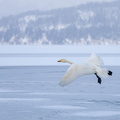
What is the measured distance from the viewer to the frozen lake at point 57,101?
12164 millimetres

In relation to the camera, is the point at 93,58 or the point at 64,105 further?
the point at 64,105

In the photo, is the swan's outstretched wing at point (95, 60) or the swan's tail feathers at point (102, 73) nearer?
the swan's tail feathers at point (102, 73)

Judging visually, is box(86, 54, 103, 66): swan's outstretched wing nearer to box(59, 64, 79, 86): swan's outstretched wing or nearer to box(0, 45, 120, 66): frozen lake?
box(59, 64, 79, 86): swan's outstretched wing

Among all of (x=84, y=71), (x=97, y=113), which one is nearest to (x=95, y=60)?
(x=84, y=71)

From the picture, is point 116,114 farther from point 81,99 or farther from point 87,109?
point 81,99

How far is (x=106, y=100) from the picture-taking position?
14.6 m

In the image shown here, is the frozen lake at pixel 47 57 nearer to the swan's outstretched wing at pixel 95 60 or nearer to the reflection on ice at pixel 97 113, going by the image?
the reflection on ice at pixel 97 113

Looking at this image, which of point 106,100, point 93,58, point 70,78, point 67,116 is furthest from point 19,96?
point 70,78

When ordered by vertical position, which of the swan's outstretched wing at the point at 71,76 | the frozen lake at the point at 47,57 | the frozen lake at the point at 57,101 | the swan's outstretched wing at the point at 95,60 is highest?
the swan's outstretched wing at the point at 95,60

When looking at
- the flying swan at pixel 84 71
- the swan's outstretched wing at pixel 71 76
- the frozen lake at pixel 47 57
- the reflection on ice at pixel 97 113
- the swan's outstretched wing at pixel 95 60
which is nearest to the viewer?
the swan's outstretched wing at pixel 71 76

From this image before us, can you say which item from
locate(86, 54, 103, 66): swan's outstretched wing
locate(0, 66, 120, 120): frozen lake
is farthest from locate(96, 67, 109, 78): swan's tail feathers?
locate(0, 66, 120, 120): frozen lake

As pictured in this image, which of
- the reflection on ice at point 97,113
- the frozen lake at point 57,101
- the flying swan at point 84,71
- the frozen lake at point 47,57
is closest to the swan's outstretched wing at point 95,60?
the flying swan at point 84,71

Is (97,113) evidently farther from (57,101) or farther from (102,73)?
(102,73)

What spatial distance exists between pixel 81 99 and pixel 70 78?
21.9 feet
